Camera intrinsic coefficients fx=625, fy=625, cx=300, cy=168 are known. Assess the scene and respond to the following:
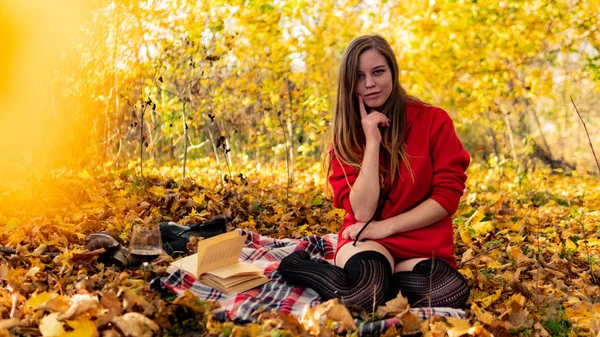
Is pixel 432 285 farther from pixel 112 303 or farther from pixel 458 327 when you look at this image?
pixel 112 303

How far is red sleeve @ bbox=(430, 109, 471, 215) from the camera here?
2824mm

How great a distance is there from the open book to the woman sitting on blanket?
0.67 ft

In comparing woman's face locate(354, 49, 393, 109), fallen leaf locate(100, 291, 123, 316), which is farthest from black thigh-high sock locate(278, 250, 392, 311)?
fallen leaf locate(100, 291, 123, 316)

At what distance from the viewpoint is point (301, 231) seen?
4.41 m

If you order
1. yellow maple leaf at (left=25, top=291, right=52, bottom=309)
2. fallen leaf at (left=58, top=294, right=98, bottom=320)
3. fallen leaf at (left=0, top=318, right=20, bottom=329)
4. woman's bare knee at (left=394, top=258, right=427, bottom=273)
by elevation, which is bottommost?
woman's bare knee at (left=394, top=258, right=427, bottom=273)

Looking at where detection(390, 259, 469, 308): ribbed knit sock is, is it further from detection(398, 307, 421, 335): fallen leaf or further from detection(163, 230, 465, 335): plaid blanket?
detection(398, 307, 421, 335): fallen leaf

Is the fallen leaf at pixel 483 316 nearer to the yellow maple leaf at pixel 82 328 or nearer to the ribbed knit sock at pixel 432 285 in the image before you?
the ribbed knit sock at pixel 432 285

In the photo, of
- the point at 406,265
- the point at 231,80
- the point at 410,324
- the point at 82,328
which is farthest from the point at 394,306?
the point at 231,80

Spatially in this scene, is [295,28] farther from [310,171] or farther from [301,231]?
[301,231]

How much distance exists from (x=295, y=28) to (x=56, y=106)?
288cm

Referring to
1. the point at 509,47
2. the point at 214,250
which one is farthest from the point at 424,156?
the point at 509,47

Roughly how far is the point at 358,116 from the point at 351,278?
84 centimetres

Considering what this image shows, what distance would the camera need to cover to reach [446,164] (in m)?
2.86

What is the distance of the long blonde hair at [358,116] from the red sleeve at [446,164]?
5.1 inches
